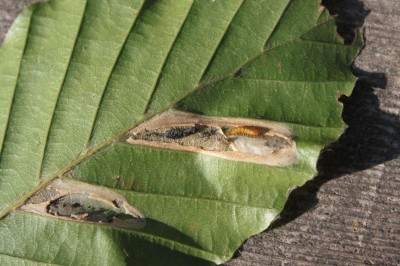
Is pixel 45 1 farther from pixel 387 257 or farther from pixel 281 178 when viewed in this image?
pixel 387 257

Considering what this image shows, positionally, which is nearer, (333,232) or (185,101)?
(185,101)

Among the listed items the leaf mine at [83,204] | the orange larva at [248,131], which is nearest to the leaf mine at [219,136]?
the orange larva at [248,131]

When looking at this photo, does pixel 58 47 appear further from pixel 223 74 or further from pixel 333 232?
pixel 333 232

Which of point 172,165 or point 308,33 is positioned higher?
point 308,33

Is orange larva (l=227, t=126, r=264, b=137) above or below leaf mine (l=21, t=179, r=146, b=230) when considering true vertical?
above

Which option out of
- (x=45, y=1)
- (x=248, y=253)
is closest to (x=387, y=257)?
(x=248, y=253)

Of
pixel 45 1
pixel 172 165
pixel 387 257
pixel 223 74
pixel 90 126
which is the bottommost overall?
pixel 387 257

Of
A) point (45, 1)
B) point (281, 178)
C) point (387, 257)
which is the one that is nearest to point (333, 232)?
point (387, 257)

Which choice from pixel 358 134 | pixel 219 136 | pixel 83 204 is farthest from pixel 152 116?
pixel 358 134

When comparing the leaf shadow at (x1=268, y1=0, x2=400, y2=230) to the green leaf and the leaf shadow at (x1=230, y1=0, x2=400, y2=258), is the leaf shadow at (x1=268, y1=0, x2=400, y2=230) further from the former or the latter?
the green leaf

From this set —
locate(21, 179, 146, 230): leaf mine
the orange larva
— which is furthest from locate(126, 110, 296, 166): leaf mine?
locate(21, 179, 146, 230): leaf mine
